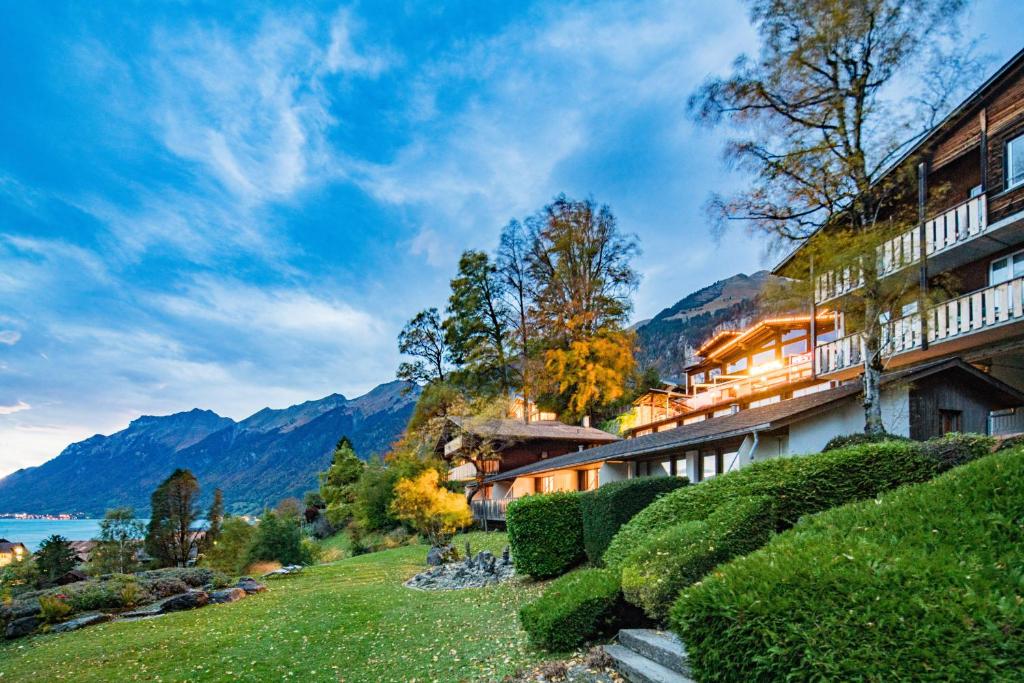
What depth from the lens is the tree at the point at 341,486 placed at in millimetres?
37469

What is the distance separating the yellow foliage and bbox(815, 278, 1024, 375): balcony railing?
52.9ft

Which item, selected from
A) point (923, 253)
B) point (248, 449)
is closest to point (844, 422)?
point (923, 253)

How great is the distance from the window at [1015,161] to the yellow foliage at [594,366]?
20349 millimetres

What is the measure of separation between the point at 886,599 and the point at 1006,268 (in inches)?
620

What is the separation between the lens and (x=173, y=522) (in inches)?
1035

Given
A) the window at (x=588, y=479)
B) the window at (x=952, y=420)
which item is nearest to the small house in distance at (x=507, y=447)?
the window at (x=588, y=479)

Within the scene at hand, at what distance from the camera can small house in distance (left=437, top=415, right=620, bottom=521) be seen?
28.1 m

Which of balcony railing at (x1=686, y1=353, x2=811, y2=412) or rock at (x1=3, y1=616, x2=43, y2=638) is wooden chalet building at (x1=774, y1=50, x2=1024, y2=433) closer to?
balcony railing at (x1=686, y1=353, x2=811, y2=412)

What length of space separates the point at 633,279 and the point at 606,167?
7.46 metres

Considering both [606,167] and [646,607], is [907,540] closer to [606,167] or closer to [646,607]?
[646,607]

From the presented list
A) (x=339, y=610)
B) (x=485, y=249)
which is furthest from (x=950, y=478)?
(x=485, y=249)

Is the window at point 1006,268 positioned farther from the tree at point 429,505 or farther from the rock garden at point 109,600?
the rock garden at point 109,600

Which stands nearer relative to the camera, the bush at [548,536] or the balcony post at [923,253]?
the bush at [548,536]

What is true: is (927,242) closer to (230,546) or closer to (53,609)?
(53,609)
